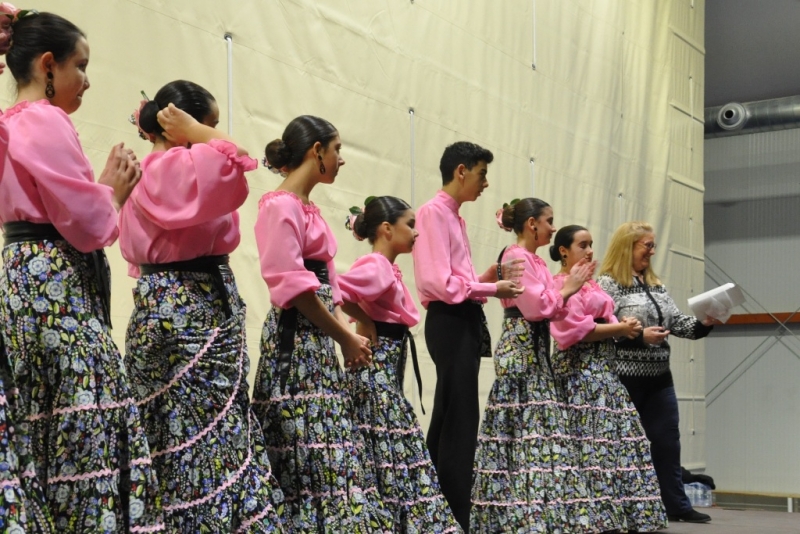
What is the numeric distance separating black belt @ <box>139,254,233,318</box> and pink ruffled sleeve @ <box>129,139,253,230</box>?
0.10 m

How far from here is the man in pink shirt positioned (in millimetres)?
3701

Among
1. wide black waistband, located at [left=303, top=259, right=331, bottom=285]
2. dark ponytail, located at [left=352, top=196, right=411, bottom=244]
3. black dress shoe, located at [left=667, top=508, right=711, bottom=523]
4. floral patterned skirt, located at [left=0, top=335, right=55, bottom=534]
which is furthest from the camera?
black dress shoe, located at [left=667, top=508, right=711, bottom=523]

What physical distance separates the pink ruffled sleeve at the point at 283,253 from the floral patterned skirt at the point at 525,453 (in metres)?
1.58

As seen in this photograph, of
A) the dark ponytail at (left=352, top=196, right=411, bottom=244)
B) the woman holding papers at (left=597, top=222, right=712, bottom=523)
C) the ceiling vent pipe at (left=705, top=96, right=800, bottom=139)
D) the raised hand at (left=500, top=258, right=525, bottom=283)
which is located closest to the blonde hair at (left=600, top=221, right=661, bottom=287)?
the woman holding papers at (left=597, top=222, right=712, bottom=523)

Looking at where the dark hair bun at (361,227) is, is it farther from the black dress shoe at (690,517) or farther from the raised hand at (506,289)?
the black dress shoe at (690,517)

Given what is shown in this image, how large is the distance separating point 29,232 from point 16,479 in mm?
564

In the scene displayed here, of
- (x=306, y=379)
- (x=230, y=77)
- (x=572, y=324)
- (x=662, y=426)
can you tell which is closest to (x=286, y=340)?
(x=306, y=379)

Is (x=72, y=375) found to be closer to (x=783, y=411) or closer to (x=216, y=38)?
(x=216, y=38)

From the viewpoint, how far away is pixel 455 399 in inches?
147

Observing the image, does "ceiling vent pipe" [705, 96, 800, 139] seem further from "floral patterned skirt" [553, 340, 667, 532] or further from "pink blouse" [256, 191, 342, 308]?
"pink blouse" [256, 191, 342, 308]

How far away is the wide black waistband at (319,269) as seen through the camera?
2.97 meters

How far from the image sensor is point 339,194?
4.59 m

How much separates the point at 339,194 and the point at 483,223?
4.44 ft

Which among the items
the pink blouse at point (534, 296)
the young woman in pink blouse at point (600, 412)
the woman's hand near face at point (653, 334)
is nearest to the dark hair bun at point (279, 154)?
the pink blouse at point (534, 296)
